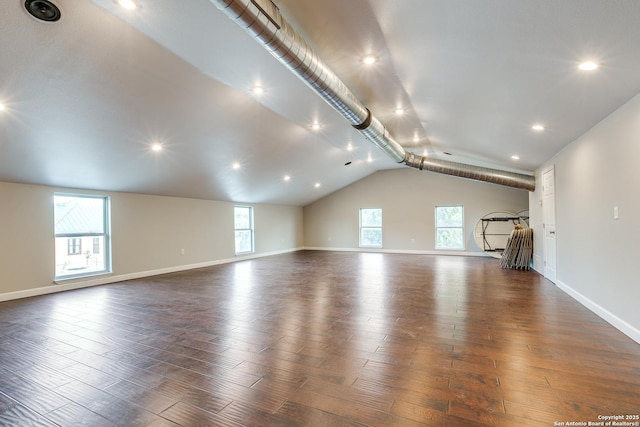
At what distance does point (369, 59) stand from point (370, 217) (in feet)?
26.0

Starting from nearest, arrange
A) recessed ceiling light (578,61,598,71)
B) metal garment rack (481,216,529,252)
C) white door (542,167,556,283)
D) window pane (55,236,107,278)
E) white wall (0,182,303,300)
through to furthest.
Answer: recessed ceiling light (578,61,598,71) → white wall (0,182,303,300) → white door (542,167,556,283) → window pane (55,236,107,278) → metal garment rack (481,216,529,252)

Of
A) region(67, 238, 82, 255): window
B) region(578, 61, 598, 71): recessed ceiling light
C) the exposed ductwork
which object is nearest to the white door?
the exposed ductwork

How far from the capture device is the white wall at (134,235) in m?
4.57

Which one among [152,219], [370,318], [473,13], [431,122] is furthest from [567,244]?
[152,219]

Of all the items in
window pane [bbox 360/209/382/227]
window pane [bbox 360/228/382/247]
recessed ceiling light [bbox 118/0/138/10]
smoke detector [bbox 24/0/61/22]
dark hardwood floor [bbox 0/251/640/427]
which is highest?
recessed ceiling light [bbox 118/0/138/10]

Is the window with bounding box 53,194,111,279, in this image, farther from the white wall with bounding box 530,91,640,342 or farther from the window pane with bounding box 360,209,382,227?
the white wall with bounding box 530,91,640,342

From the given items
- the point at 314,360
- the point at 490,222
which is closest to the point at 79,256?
the point at 314,360

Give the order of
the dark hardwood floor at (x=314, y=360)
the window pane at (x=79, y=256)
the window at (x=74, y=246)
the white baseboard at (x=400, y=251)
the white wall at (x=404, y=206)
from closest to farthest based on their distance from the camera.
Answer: the dark hardwood floor at (x=314, y=360) < the window pane at (x=79, y=256) < the window at (x=74, y=246) < the white wall at (x=404, y=206) < the white baseboard at (x=400, y=251)

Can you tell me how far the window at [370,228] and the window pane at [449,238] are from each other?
185cm

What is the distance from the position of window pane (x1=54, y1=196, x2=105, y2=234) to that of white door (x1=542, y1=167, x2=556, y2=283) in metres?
7.87

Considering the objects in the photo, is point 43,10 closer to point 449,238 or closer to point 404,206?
point 404,206

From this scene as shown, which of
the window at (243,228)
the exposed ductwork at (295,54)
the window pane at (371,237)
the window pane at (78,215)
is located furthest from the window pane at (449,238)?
the window pane at (78,215)

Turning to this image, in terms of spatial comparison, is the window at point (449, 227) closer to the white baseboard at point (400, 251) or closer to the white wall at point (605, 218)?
the white baseboard at point (400, 251)

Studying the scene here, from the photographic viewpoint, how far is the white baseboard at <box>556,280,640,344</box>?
8.98ft
